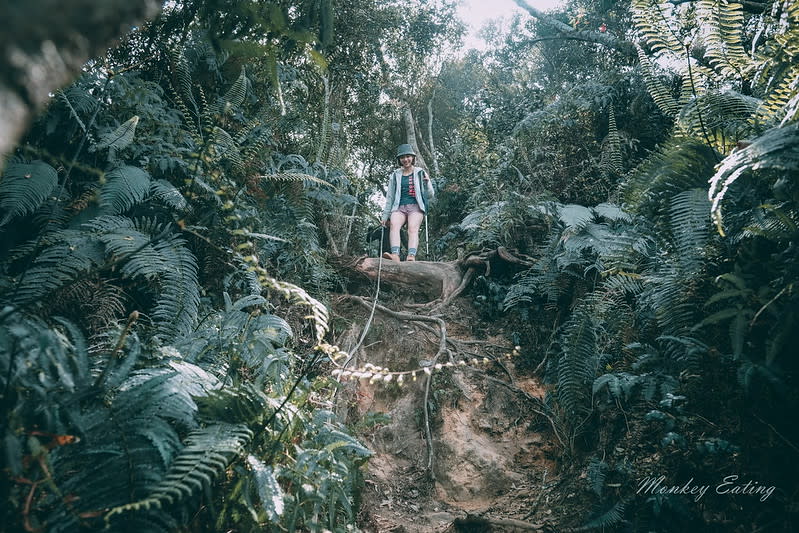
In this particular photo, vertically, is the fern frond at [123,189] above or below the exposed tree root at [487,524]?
above

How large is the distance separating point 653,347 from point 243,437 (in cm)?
247

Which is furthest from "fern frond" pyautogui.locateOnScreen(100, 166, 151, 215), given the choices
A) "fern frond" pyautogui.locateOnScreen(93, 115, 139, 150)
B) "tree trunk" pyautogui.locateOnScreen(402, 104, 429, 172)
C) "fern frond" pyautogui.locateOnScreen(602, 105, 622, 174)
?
"tree trunk" pyautogui.locateOnScreen(402, 104, 429, 172)

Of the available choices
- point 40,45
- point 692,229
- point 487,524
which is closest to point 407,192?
point 692,229

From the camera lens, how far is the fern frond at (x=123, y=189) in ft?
9.69

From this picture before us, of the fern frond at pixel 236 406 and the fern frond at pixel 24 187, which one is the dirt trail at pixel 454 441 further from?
the fern frond at pixel 24 187

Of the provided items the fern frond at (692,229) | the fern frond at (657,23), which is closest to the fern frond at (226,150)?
the fern frond at (657,23)

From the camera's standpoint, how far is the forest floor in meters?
2.91

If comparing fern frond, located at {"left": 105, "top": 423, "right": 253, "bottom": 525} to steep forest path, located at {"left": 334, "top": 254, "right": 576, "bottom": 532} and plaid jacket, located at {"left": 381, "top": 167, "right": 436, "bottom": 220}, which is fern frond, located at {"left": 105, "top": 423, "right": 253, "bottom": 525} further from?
plaid jacket, located at {"left": 381, "top": 167, "right": 436, "bottom": 220}

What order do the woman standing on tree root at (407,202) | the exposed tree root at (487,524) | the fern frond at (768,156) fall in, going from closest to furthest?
the fern frond at (768,156), the exposed tree root at (487,524), the woman standing on tree root at (407,202)

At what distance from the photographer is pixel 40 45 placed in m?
0.52

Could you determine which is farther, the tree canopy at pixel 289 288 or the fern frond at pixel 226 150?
the fern frond at pixel 226 150

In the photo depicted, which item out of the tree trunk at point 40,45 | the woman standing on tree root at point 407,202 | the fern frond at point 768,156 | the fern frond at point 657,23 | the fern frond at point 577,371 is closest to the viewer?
the tree trunk at point 40,45

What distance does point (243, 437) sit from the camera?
6.06 feet

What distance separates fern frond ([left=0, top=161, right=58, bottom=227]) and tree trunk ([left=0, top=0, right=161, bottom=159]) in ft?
9.02
